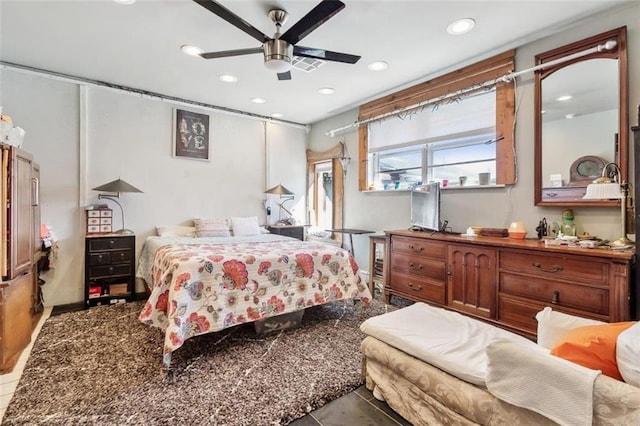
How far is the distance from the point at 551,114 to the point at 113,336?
14.2ft

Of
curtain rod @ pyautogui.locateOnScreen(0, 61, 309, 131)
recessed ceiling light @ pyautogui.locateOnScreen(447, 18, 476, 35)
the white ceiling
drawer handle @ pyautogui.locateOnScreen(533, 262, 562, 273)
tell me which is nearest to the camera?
drawer handle @ pyautogui.locateOnScreen(533, 262, 562, 273)

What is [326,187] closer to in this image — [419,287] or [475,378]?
[419,287]

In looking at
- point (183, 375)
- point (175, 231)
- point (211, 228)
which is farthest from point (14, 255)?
point (211, 228)

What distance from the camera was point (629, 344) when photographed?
1.00 m

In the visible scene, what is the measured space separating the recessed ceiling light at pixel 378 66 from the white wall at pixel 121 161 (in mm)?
2421

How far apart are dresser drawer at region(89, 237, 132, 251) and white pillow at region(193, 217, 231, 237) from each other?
85 centimetres

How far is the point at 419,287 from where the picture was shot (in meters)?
3.20

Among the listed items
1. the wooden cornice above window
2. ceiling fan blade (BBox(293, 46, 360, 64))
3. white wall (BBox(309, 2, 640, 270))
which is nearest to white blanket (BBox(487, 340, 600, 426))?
white wall (BBox(309, 2, 640, 270))

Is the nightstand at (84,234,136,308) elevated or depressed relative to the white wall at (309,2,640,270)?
depressed

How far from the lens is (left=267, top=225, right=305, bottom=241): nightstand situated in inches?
196

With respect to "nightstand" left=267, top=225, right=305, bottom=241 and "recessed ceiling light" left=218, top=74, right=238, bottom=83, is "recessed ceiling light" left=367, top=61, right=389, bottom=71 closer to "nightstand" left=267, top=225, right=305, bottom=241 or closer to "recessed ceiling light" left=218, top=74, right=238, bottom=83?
"recessed ceiling light" left=218, top=74, right=238, bottom=83

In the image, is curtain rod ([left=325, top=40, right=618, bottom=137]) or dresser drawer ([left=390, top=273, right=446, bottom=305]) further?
dresser drawer ([left=390, top=273, right=446, bottom=305])

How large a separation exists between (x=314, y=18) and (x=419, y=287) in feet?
8.62

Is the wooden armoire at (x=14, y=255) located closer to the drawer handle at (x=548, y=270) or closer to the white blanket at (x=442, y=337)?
the white blanket at (x=442, y=337)
